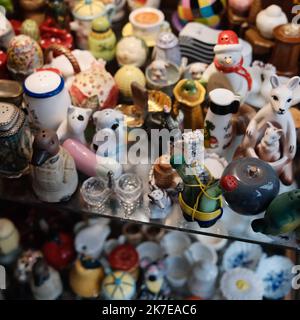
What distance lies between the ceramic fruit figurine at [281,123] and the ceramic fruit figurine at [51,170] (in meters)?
0.36

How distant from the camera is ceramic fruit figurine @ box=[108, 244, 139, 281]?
1433 mm

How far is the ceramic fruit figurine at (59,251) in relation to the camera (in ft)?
4.77

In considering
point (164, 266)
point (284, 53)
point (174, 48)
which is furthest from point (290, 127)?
point (164, 266)

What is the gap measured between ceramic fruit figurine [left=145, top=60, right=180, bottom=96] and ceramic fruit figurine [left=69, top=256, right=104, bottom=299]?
563mm

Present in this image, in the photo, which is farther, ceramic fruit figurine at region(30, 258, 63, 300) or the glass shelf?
ceramic fruit figurine at region(30, 258, 63, 300)

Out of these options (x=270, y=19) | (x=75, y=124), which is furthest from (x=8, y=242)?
(x=270, y=19)

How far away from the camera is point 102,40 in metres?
1.24

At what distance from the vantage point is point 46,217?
1506mm

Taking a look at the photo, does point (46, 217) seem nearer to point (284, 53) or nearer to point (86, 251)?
point (86, 251)

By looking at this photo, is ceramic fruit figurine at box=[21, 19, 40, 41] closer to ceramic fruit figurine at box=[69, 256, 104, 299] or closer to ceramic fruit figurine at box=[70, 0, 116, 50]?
ceramic fruit figurine at box=[70, 0, 116, 50]

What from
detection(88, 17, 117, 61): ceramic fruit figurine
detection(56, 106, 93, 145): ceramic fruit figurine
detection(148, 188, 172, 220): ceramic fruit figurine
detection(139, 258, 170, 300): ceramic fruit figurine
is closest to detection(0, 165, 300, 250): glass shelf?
detection(148, 188, 172, 220): ceramic fruit figurine

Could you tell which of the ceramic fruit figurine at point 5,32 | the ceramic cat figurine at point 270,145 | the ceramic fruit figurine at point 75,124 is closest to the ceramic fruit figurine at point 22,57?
the ceramic fruit figurine at point 5,32

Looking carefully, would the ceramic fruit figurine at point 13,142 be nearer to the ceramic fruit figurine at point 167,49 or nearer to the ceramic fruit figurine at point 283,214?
the ceramic fruit figurine at point 167,49
